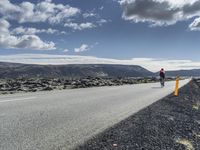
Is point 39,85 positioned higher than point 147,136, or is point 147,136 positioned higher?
point 147,136

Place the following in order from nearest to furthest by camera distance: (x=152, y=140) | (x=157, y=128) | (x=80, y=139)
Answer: (x=80, y=139)
(x=152, y=140)
(x=157, y=128)

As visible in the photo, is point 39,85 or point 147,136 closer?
point 147,136

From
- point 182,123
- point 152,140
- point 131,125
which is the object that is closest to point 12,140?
point 152,140

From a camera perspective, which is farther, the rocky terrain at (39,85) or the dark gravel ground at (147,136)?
the rocky terrain at (39,85)

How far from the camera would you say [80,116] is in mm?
9625

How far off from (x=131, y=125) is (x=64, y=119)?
5.94ft

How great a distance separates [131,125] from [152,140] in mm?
1510

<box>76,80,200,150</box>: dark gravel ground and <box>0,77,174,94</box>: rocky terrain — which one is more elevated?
<box>76,80,200,150</box>: dark gravel ground

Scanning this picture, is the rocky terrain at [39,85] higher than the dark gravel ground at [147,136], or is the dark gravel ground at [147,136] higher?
the dark gravel ground at [147,136]

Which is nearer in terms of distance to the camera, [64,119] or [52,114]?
[64,119]

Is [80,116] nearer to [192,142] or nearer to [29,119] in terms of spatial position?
[29,119]

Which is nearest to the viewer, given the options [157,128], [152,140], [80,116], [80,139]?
[80,139]

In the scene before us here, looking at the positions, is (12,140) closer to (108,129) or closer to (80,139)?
(80,139)

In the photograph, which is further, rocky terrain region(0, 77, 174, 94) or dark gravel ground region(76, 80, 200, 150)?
rocky terrain region(0, 77, 174, 94)
